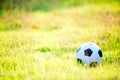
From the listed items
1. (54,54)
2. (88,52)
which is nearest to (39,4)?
(54,54)

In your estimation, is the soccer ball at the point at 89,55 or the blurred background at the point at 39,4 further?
the blurred background at the point at 39,4

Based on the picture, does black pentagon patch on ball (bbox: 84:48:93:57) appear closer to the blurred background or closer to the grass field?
the grass field

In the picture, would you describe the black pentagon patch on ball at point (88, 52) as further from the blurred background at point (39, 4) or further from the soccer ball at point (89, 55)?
the blurred background at point (39, 4)

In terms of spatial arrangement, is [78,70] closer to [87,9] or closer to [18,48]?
Answer: [18,48]

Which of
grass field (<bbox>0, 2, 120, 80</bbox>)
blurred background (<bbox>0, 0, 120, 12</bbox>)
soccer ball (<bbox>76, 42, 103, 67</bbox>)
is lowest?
blurred background (<bbox>0, 0, 120, 12</bbox>)

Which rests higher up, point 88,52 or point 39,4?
point 88,52

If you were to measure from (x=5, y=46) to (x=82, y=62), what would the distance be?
2.68 metres

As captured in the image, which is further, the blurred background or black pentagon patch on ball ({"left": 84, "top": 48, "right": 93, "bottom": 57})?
the blurred background

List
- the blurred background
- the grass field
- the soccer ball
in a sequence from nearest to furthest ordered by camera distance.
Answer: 1. the grass field
2. the soccer ball
3. the blurred background

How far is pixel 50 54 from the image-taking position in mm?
8133

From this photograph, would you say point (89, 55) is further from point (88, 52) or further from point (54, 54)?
point (54, 54)

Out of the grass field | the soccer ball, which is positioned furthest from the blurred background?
the soccer ball

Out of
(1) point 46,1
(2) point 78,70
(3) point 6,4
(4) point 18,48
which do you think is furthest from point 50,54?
(1) point 46,1

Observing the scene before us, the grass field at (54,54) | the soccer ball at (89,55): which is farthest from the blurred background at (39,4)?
the soccer ball at (89,55)
